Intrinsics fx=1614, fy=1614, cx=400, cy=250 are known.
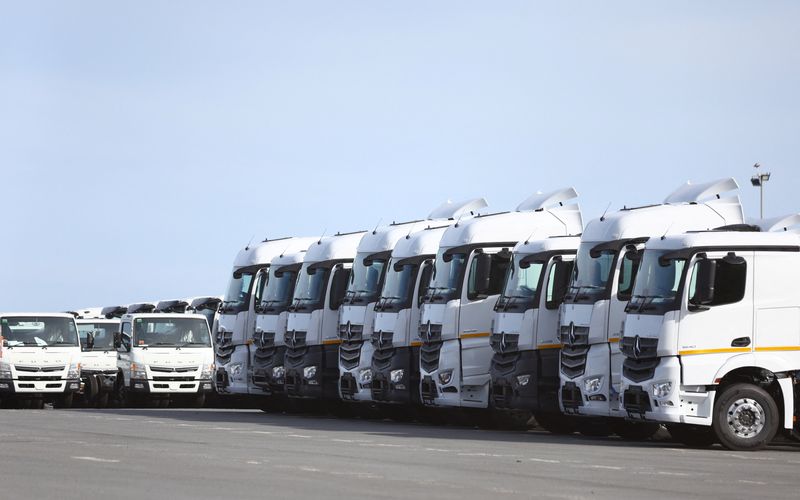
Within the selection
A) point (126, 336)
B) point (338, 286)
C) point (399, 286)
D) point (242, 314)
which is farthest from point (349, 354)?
point (126, 336)

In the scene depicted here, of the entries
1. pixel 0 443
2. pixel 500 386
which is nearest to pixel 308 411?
pixel 500 386

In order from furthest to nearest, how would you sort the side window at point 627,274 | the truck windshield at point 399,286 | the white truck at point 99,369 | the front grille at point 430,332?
the white truck at point 99,369
the truck windshield at point 399,286
the front grille at point 430,332
the side window at point 627,274

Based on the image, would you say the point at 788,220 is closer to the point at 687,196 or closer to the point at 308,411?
the point at 687,196

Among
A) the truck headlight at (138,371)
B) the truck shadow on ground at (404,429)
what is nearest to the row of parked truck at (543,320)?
the truck shadow on ground at (404,429)

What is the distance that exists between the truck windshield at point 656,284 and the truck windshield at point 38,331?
2000 centimetres

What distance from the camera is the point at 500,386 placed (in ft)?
84.3

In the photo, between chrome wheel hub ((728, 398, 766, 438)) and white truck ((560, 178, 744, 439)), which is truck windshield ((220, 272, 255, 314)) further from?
chrome wheel hub ((728, 398, 766, 438))

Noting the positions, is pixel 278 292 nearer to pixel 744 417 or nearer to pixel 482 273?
pixel 482 273

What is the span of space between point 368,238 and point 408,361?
3688mm

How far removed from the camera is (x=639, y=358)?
860 inches

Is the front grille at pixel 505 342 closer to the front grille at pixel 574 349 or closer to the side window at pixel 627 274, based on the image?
the front grille at pixel 574 349

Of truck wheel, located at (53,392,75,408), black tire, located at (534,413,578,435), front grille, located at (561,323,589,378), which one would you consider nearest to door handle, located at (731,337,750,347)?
front grille, located at (561,323,589,378)

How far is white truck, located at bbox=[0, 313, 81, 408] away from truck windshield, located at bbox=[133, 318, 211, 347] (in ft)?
5.47

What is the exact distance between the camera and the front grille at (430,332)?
27594 millimetres
